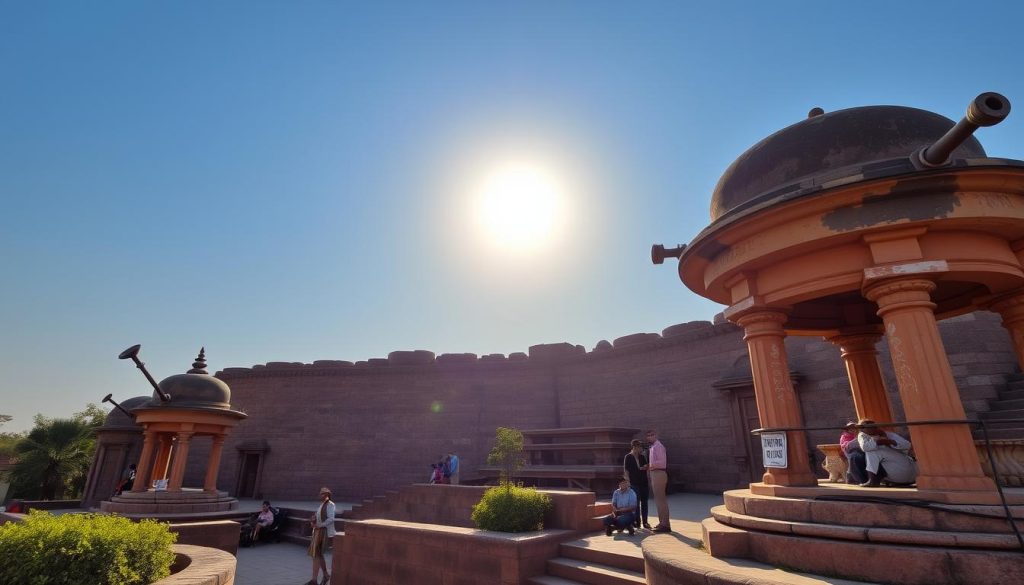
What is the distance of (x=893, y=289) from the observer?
4691mm

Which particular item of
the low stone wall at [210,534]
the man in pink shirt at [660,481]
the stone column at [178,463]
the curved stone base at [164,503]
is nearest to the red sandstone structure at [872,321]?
the man in pink shirt at [660,481]

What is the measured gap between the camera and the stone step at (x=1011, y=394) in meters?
9.92

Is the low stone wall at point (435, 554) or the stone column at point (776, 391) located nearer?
the stone column at point (776, 391)

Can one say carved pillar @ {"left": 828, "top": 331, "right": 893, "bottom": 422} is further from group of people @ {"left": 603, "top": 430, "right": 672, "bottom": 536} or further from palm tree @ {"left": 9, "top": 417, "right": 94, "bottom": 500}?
palm tree @ {"left": 9, "top": 417, "right": 94, "bottom": 500}

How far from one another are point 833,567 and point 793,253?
121 inches

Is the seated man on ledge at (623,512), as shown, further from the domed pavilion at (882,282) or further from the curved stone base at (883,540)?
the curved stone base at (883,540)

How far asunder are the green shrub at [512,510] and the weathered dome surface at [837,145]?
19.5ft

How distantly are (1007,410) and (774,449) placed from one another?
8.00 m

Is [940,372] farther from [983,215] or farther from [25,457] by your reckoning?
[25,457]

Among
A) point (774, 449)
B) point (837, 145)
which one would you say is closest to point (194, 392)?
→ point (774, 449)

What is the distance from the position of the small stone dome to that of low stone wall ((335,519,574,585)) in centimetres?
840

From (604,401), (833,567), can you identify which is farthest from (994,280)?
(604,401)

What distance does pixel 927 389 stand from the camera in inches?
174

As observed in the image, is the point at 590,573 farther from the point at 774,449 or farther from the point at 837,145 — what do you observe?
the point at 837,145
